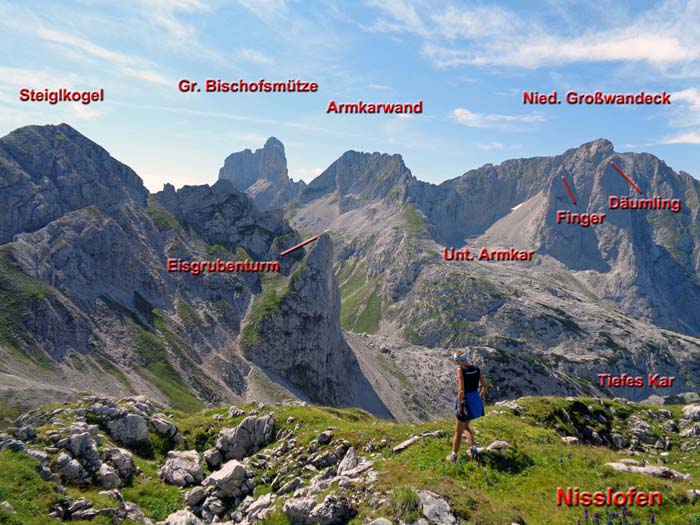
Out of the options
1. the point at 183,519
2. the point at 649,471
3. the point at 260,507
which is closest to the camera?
the point at 649,471

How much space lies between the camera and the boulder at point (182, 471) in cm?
2600

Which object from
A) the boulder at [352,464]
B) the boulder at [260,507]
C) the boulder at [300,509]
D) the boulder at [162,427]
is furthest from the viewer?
the boulder at [162,427]

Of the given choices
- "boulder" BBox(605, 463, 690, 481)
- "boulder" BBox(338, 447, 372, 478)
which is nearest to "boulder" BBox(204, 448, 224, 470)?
"boulder" BBox(338, 447, 372, 478)

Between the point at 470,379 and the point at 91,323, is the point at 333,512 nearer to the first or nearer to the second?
the point at 470,379

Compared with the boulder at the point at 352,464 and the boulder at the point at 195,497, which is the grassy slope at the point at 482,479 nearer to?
the boulder at the point at 352,464

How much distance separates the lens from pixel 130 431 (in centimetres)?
2994

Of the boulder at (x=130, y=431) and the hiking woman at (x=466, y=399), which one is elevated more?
the hiking woman at (x=466, y=399)

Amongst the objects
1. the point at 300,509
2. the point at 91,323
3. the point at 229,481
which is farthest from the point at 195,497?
the point at 91,323

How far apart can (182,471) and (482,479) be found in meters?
17.8

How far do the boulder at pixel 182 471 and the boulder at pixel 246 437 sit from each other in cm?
194

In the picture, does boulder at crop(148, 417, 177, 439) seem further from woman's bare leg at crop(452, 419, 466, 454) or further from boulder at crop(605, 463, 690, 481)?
boulder at crop(605, 463, 690, 481)

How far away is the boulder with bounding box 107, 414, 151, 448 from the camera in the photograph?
29.5 metres

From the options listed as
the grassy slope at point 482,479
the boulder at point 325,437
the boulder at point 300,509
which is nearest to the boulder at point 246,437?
the grassy slope at point 482,479

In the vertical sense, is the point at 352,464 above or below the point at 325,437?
above
